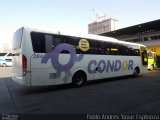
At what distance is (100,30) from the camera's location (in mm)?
112125

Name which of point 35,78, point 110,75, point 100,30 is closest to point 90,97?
point 35,78

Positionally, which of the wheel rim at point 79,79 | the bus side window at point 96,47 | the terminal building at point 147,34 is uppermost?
the terminal building at point 147,34

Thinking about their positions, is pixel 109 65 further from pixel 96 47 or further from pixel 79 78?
pixel 79 78

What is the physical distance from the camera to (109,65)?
1527cm

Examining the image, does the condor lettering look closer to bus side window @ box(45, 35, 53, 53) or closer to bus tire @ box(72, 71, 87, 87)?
bus tire @ box(72, 71, 87, 87)

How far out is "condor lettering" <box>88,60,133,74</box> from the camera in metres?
13.9

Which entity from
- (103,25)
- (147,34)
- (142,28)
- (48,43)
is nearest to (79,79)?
(48,43)

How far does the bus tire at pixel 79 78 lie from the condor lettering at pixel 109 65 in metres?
0.55

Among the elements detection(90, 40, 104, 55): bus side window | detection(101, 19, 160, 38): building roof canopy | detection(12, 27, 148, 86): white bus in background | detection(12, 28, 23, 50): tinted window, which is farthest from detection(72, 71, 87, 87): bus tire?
detection(101, 19, 160, 38): building roof canopy

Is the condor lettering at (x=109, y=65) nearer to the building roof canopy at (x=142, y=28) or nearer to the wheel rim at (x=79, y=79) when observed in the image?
the wheel rim at (x=79, y=79)

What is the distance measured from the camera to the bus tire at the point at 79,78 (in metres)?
12.8

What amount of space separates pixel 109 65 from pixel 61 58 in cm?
439

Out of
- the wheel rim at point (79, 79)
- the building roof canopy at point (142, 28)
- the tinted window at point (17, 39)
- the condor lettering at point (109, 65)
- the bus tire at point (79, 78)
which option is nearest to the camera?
the tinted window at point (17, 39)

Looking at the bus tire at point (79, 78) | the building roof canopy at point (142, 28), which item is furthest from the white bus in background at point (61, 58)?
the building roof canopy at point (142, 28)
